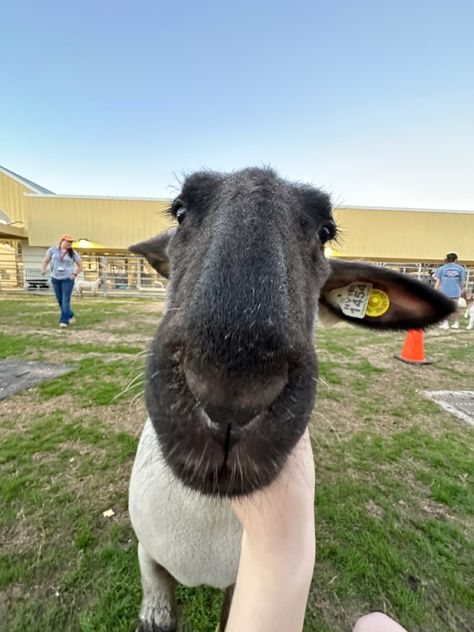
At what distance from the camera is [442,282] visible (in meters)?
10.4

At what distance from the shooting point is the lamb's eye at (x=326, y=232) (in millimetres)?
1689

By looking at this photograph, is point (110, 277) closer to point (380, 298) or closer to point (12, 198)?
point (12, 198)

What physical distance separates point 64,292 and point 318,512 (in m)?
9.03

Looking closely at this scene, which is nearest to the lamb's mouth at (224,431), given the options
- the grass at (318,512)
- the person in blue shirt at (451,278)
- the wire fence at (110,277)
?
the grass at (318,512)

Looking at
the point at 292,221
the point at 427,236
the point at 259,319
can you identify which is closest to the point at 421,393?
the point at 292,221

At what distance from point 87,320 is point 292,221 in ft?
35.9

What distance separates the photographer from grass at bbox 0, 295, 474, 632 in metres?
2.03

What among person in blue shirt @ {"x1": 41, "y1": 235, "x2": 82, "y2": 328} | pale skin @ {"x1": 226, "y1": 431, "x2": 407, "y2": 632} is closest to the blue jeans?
person in blue shirt @ {"x1": 41, "y1": 235, "x2": 82, "y2": 328}

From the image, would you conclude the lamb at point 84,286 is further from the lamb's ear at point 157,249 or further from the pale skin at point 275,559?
the pale skin at point 275,559

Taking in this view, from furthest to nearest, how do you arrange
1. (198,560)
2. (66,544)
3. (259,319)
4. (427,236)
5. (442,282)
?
(427,236), (442,282), (66,544), (198,560), (259,319)

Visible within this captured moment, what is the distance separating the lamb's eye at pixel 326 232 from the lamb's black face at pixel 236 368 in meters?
0.70

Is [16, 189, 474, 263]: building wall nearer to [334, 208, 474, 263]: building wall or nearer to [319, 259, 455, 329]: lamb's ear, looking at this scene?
[334, 208, 474, 263]: building wall

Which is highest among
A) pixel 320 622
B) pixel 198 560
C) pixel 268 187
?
pixel 268 187

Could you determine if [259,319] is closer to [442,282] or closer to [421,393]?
[421,393]
